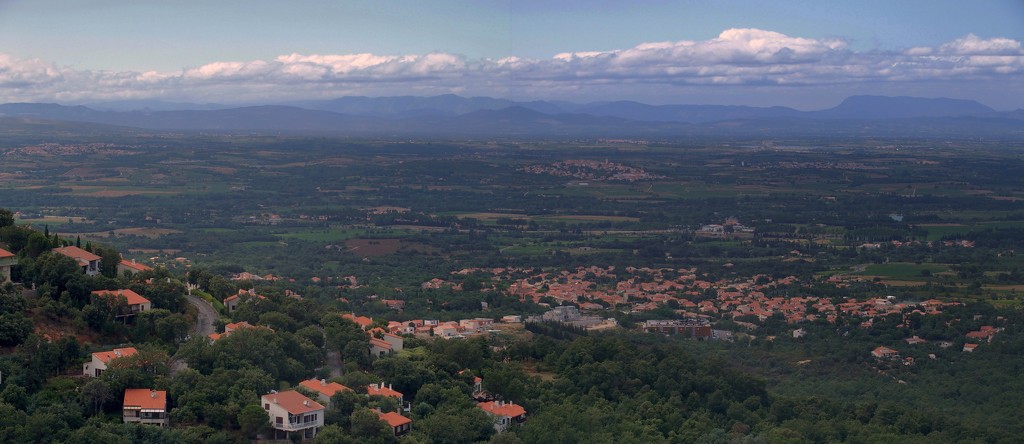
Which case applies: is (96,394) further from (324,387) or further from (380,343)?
(380,343)

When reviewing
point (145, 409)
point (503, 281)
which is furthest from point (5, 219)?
point (503, 281)

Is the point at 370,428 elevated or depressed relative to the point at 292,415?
depressed

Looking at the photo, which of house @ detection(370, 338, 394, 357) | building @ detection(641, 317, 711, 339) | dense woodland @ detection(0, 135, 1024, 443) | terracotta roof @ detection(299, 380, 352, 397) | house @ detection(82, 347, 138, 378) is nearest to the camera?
house @ detection(82, 347, 138, 378)

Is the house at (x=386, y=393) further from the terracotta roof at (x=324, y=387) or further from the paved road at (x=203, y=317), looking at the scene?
the paved road at (x=203, y=317)

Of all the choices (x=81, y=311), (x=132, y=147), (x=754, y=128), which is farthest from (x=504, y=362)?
(x=754, y=128)

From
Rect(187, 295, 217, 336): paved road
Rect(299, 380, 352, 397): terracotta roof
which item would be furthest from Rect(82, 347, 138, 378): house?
Rect(299, 380, 352, 397): terracotta roof

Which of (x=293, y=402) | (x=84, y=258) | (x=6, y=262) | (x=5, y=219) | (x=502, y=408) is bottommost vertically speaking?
(x=502, y=408)

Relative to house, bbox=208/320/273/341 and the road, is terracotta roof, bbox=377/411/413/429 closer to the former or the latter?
the road
